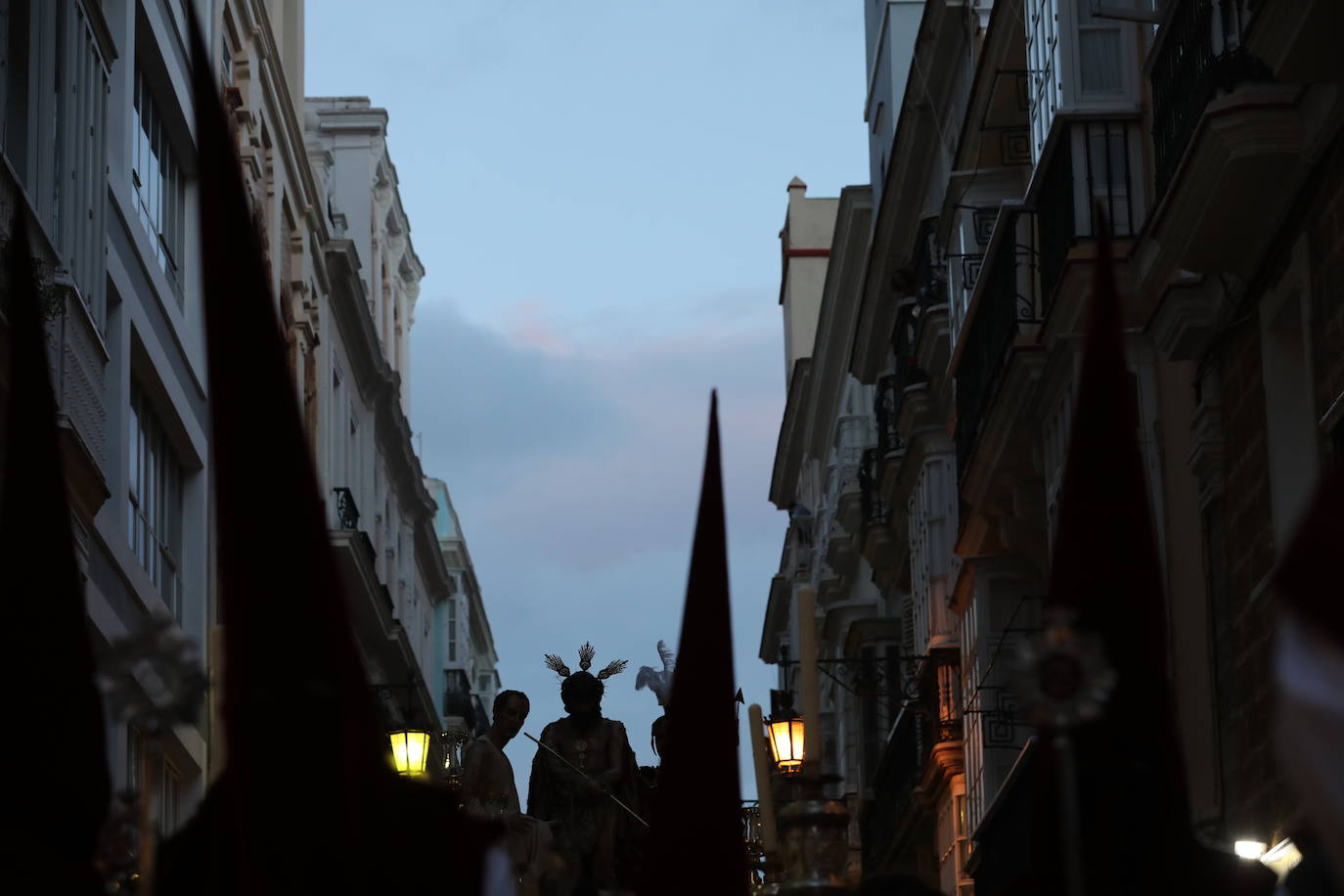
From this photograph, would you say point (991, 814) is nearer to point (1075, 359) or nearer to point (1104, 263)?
point (1075, 359)

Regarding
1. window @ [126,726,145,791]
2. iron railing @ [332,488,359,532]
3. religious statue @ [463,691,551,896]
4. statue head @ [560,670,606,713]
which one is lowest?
religious statue @ [463,691,551,896]

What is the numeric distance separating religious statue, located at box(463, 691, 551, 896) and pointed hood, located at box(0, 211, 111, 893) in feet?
23.3

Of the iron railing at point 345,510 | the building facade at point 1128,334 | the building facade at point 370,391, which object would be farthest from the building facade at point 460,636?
the building facade at point 1128,334

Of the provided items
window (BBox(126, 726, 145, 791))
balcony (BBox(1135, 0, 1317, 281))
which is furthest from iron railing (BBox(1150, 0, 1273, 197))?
window (BBox(126, 726, 145, 791))

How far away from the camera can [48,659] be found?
535 cm

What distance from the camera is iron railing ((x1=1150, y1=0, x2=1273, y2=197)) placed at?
13430 mm

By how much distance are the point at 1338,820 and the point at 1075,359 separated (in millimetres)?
13762

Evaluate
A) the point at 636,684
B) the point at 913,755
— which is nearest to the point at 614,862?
the point at 636,684

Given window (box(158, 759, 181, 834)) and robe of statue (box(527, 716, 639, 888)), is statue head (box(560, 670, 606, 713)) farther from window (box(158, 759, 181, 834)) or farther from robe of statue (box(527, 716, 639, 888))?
window (box(158, 759, 181, 834))

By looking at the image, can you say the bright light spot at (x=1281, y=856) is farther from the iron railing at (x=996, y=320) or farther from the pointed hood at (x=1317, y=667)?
the pointed hood at (x=1317, y=667)

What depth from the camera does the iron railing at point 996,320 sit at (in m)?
19.4

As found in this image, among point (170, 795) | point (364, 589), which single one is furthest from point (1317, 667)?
point (364, 589)

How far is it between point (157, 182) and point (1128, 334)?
11835 millimetres

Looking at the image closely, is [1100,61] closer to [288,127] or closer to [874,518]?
[874,518]
